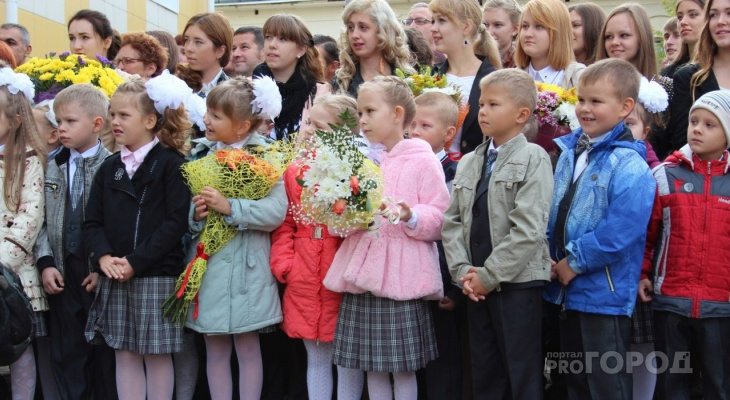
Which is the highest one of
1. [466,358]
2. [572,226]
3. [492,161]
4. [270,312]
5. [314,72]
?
[314,72]

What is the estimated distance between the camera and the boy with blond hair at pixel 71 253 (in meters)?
4.83

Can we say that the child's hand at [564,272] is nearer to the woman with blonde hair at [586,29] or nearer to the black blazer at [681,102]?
the black blazer at [681,102]

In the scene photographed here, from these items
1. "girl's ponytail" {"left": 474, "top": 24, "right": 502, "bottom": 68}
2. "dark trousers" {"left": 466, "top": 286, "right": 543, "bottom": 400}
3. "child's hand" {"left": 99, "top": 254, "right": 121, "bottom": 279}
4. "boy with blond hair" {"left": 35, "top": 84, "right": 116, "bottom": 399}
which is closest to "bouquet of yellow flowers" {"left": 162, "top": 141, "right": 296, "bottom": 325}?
"child's hand" {"left": 99, "top": 254, "right": 121, "bottom": 279}

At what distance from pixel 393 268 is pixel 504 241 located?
2.08 feet

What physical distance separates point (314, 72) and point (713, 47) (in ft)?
9.16

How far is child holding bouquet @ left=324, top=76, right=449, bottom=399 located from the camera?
4.20 meters

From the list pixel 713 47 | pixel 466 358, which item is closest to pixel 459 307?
pixel 466 358

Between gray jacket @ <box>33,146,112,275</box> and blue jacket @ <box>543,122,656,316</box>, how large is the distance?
290 cm

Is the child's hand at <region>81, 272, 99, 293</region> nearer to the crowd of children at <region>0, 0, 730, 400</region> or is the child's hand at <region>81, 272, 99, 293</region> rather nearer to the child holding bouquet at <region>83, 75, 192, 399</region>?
the crowd of children at <region>0, 0, 730, 400</region>

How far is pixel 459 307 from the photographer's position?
4.54 meters

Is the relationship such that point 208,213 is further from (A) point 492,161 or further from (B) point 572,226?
(B) point 572,226

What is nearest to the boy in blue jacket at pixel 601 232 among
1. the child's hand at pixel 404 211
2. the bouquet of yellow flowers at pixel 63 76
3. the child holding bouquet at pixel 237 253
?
the child's hand at pixel 404 211

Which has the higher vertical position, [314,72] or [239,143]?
[314,72]

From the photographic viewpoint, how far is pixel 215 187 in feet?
14.8
